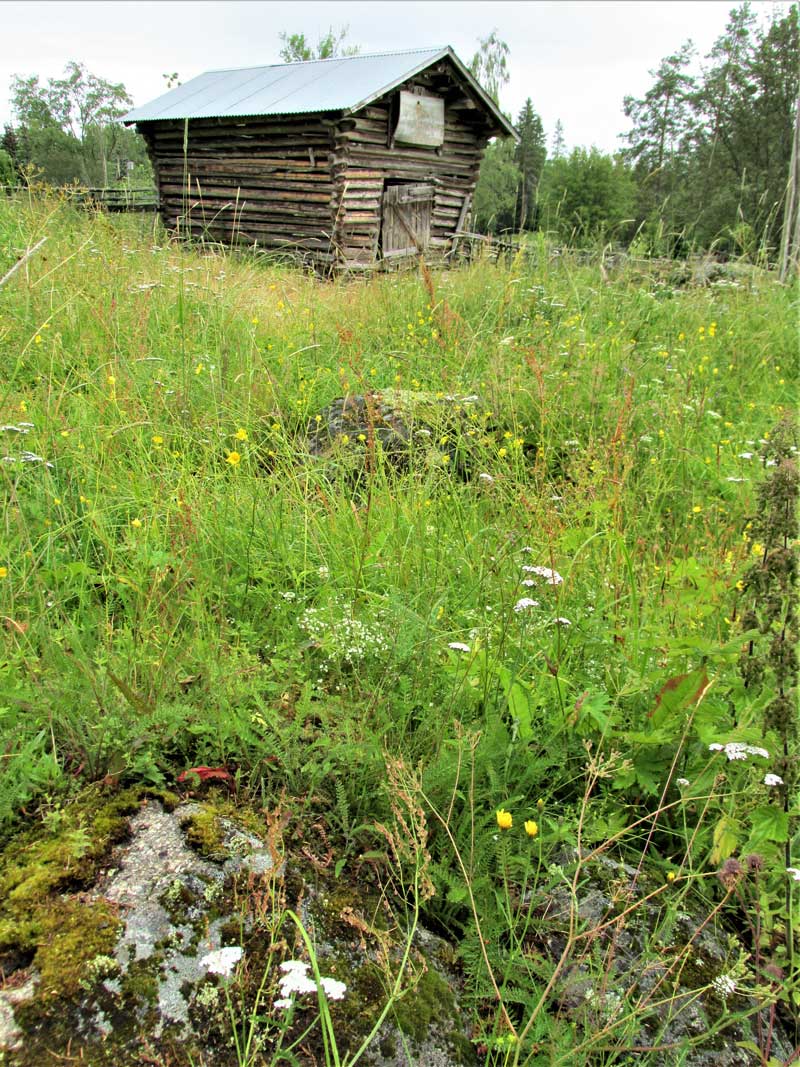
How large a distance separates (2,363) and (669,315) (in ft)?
16.9

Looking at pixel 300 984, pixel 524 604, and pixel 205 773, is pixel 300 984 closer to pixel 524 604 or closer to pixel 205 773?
pixel 205 773

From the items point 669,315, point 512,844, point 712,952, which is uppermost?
point 669,315

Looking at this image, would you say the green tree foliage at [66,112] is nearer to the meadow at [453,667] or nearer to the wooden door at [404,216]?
the wooden door at [404,216]

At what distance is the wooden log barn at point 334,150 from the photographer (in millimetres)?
13469

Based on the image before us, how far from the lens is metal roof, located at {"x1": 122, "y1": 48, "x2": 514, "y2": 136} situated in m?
13.2

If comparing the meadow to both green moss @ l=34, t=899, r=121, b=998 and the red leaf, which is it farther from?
green moss @ l=34, t=899, r=121, b=998

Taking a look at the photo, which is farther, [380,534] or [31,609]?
[380,534]

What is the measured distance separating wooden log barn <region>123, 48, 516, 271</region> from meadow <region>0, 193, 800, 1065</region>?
10629 mm

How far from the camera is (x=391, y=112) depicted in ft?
46.0

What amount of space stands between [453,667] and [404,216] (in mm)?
14951

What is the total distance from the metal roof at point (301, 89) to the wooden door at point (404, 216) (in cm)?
199

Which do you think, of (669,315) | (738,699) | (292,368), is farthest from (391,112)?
(738,699)

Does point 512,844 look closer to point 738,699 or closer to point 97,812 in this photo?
point 738,699

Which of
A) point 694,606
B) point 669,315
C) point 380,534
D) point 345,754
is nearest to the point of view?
point 345,754
